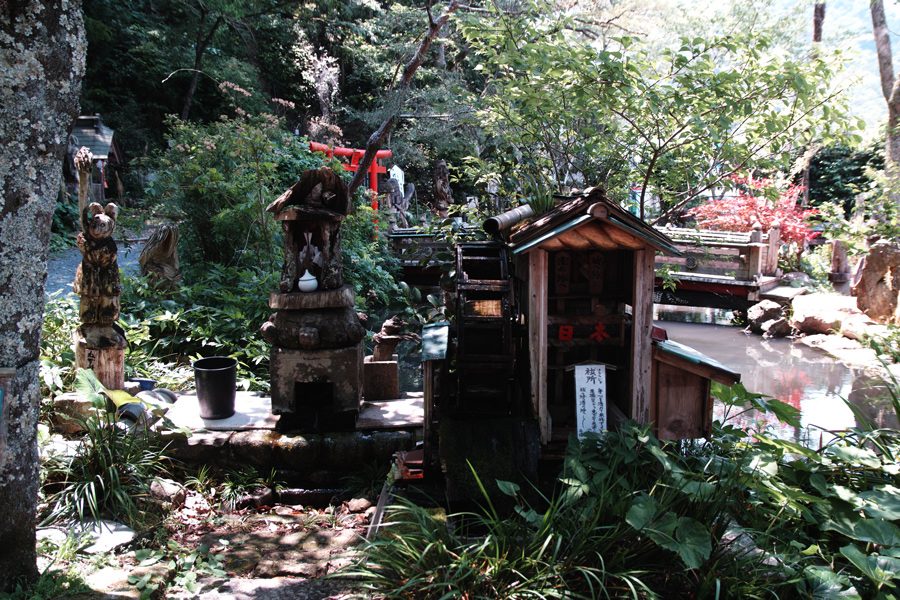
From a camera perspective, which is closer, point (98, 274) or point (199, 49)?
point (98, 274)

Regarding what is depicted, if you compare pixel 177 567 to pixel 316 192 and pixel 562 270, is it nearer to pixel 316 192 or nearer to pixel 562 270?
pixel 316 192

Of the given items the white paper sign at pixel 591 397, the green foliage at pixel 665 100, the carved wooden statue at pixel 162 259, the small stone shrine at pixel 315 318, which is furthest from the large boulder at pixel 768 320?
the carved wooden statue at pixel 162 259

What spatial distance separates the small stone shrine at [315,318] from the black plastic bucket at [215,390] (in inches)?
19.6

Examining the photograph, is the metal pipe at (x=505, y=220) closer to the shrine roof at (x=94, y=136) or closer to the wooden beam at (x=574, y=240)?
the wooden beam at (x=574, y=240)

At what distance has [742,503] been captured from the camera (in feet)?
10.3

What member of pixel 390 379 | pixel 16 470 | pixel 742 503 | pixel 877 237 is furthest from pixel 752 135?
pixel 877 237

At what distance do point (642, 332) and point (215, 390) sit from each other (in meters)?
3.65

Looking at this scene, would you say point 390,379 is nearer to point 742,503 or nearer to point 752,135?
point 742,503

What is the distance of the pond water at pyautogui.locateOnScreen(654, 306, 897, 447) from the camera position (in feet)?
23.9

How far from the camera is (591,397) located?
3756mm

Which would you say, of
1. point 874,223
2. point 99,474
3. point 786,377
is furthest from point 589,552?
point 874,223

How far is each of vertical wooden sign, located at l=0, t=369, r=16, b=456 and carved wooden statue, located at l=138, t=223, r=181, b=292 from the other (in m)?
5.31

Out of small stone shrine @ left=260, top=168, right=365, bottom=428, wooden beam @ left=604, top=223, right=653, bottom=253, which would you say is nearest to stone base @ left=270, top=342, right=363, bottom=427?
small stone shrine @ left=260, top=168, right=365, bottom=428

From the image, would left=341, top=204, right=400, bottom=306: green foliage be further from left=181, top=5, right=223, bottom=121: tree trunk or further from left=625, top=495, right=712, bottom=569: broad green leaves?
left=181, top=5, right=223, bottom=121: tree trunk
